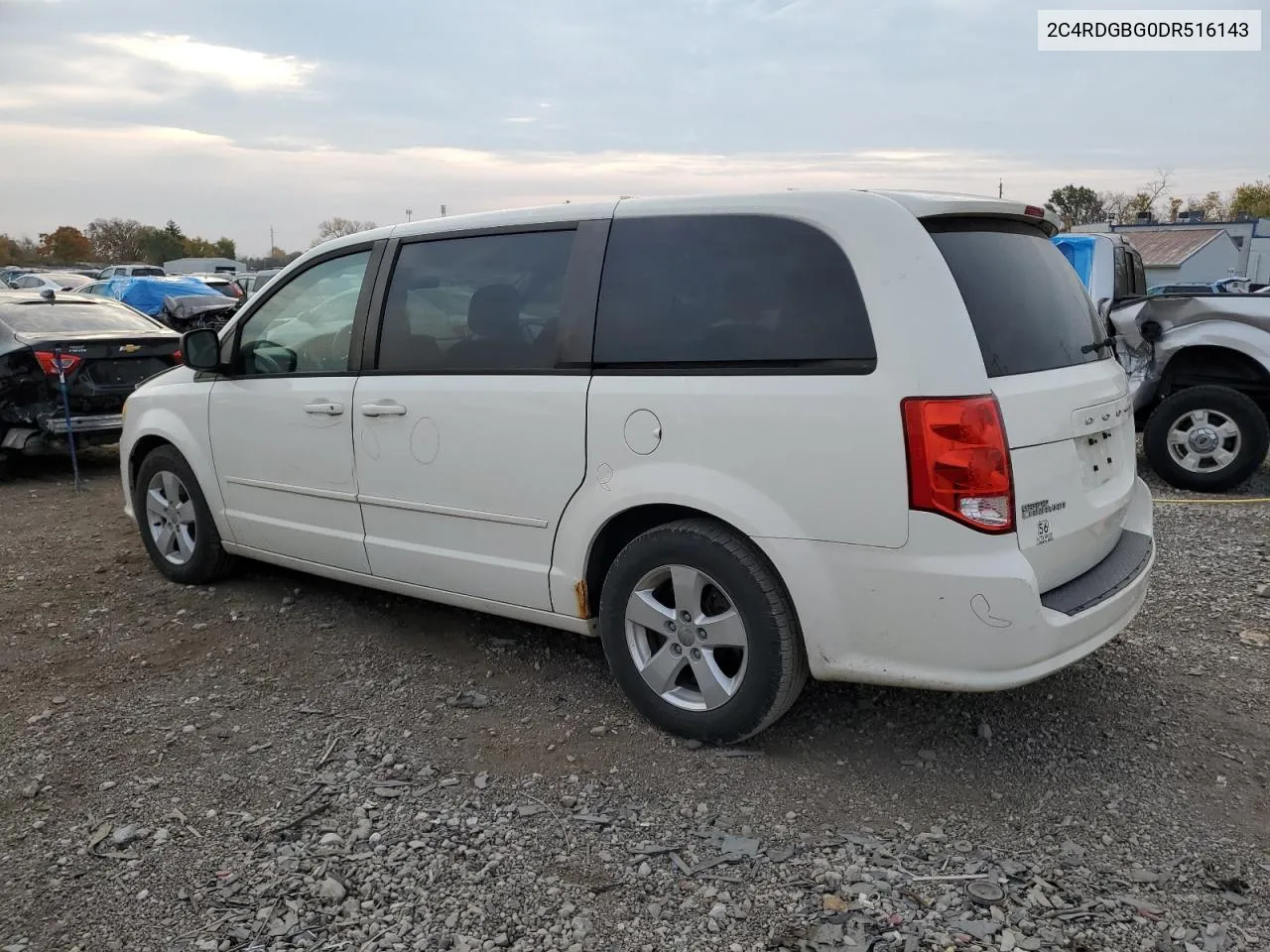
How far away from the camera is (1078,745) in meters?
3.37

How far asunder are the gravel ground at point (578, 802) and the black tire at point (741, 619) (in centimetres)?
13

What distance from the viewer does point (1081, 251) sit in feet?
35.9

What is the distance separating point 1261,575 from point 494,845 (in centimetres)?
433

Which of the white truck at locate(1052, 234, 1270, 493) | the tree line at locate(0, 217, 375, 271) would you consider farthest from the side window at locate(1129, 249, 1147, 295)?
the tree line at locate(0, 217, 375, 271)

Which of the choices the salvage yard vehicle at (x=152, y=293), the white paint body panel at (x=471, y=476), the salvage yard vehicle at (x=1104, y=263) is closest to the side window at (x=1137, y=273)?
the salvage yard vehicle at (x=1104, y=263)

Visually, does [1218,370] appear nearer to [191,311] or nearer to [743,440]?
Result: [743,440]

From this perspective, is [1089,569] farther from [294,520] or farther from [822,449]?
[294,520]

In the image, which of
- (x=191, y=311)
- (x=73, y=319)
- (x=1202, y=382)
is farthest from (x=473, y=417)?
(x=191, y=311)

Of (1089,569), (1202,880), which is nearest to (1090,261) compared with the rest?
(1089,569)

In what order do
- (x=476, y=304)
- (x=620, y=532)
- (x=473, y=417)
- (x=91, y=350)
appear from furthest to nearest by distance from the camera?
1. (x=91, y=350)
2. (x=476, y=304)
3. (x=473, y=417)
4. (x=620, y=532)

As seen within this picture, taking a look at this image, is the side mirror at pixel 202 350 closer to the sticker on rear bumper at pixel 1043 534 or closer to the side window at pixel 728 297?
the side window at pixel 728 297

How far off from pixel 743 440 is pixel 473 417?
114cm

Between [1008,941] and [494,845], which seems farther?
[494,845]

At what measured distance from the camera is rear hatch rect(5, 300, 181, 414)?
316 inches
